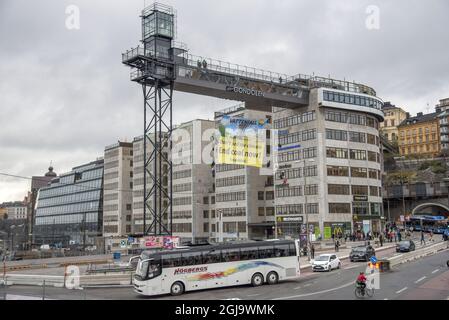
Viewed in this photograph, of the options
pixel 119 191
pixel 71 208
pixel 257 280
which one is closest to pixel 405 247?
pixel 257 280

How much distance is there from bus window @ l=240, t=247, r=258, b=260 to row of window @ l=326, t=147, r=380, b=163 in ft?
183

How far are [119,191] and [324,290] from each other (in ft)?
403

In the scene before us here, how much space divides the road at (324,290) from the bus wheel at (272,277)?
50 cm

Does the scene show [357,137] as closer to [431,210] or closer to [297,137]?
[297,137]

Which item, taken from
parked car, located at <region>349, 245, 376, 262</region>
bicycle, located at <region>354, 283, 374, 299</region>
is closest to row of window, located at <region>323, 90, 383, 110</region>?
parked car, located at <region>349, 245, 376, 262</region>

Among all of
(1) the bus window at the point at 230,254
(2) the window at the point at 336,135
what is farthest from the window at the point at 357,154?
(1) the bus window at the point at 230,254

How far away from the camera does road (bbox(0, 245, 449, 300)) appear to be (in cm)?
2825

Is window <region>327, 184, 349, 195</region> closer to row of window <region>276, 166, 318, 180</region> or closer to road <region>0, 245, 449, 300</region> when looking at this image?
row of window <region>276, 166, 318, 180</region>

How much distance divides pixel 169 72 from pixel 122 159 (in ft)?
302

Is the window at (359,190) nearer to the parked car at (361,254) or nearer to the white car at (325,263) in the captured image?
the parked car at (361,254)

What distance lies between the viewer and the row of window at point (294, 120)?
3504 inches

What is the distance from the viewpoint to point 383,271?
39938 millimetres

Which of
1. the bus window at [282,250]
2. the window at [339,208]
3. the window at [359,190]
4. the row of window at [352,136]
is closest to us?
the bus window at [282,250]
